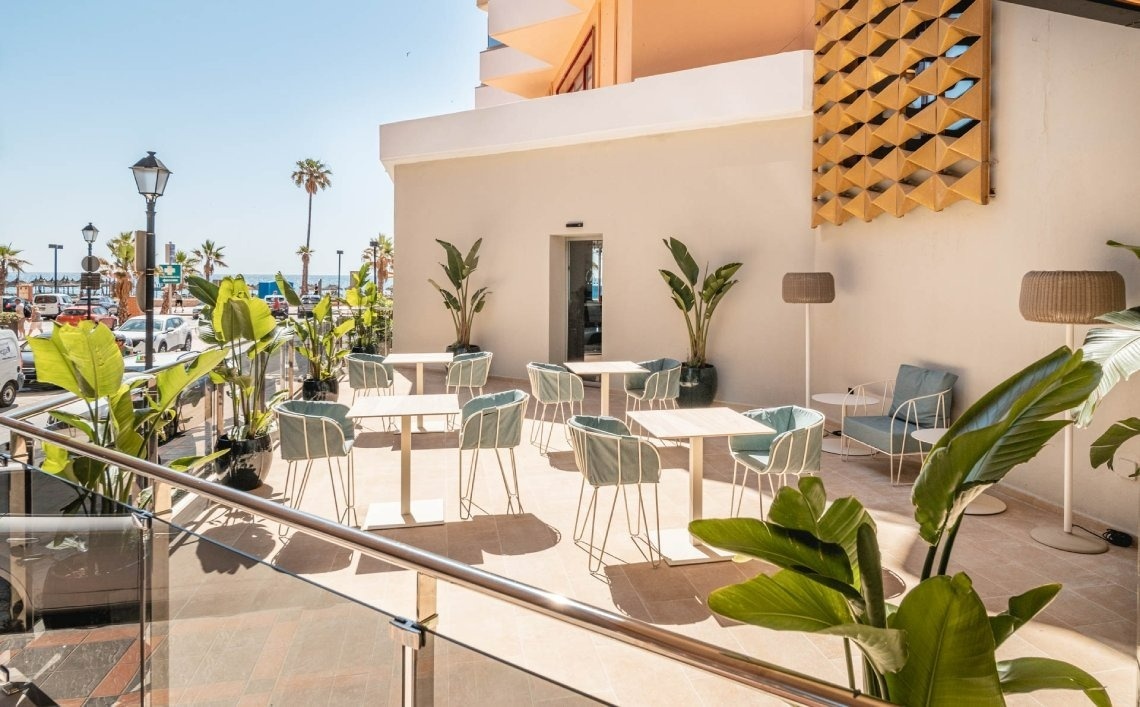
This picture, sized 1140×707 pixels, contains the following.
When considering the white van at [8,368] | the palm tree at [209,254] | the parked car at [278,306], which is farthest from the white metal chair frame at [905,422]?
the palm tree at [209,254]

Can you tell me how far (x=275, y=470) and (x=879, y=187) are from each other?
21.7 ft

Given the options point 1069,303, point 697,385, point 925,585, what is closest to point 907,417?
point 1069,303

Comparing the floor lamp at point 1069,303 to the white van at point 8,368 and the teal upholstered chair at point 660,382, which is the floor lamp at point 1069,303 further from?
the white van at point 8,368

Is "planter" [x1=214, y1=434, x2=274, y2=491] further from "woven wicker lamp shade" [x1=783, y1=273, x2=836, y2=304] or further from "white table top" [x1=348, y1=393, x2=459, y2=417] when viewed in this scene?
"woven wicker lamp shade" [x1=783, y1=273, x2=836, y2=304]

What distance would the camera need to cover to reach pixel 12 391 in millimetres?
9609

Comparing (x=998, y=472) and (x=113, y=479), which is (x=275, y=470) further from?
(x=998, y=472)

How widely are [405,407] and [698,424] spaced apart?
2.08 meters

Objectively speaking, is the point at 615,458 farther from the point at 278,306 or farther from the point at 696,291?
the point at 278,306

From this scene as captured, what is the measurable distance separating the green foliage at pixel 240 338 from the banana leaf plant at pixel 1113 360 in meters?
5.07

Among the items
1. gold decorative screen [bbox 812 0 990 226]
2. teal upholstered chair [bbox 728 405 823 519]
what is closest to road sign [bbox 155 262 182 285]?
teal upholstered chair [bbox 728 405 823 519]

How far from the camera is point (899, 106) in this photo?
622 centimetres

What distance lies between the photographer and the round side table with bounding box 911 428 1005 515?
15.8 feet

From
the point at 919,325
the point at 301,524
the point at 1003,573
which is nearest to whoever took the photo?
the point at 301,524

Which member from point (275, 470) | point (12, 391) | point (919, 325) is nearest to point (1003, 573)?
point (919, 325)
